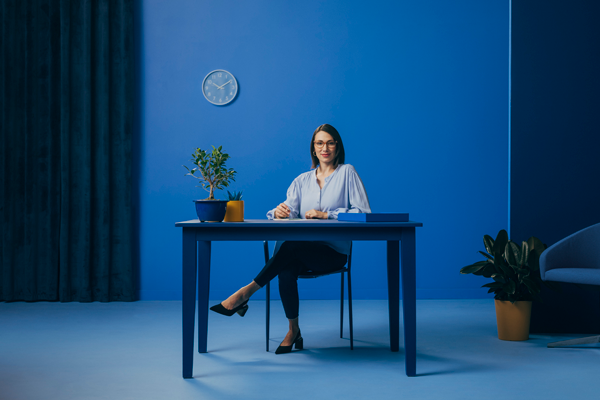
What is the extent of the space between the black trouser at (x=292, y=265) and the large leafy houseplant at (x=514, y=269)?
84cm

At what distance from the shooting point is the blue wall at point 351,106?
393 cm

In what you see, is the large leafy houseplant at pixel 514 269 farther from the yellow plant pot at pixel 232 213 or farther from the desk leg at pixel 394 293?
the yellow plant pot at pixel 232 213

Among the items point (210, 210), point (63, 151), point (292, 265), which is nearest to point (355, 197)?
point (292, 265)

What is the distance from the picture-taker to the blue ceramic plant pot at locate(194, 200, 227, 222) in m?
1.96

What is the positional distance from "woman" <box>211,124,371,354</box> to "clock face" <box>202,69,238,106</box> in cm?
153

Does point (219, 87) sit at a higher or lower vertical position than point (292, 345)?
higher

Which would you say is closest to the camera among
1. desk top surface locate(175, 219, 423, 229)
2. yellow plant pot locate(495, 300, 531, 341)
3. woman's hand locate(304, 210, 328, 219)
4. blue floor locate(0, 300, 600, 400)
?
blue floor locate(0, 300, 600, 400)

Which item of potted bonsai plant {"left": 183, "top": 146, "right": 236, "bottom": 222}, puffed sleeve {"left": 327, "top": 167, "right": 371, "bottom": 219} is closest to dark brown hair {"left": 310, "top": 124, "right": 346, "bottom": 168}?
puffed sleeve {"left": 327, "top": 167, "right": 371, "bottom": 219}

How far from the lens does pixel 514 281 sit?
2498 millimetres

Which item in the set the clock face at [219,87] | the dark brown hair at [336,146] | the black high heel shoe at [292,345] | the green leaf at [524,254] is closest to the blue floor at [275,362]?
the black high heel shoe at [292,345]

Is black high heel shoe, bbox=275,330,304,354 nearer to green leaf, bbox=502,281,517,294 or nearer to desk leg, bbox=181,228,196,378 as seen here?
desk leg, bbox=181,228,196,378

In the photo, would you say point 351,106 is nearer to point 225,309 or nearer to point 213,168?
point 213,168

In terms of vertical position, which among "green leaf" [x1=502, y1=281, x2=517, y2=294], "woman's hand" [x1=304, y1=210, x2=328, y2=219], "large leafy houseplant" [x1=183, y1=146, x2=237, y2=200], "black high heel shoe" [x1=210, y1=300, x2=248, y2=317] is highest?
"large leafy houseplant" [x1=183, y1=146, x2=237, y2=200]

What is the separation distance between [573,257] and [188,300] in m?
2.10
